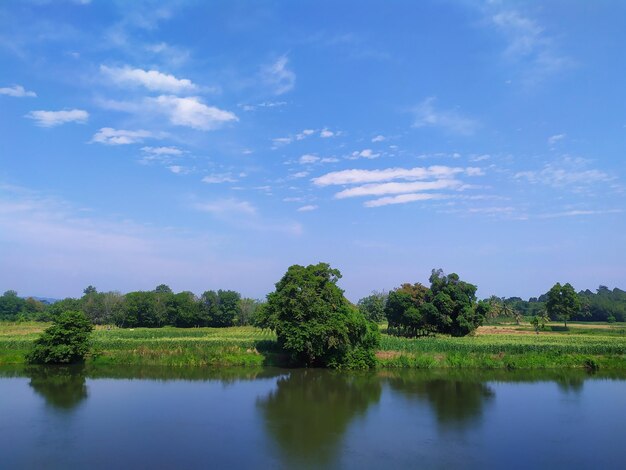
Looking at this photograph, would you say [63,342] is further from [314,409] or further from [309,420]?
[309,420]

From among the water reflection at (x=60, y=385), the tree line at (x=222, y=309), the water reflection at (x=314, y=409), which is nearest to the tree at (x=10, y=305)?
the tree line at (x=222, y=309)

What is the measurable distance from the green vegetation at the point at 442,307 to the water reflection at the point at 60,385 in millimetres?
35069

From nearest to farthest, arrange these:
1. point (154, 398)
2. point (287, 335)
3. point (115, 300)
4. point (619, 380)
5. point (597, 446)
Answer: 1. point (597, 446)
2. point (154, 398)
3. point (619, 380)
4. point (287, 335)
5. point (115, 300)

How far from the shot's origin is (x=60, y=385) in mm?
29891

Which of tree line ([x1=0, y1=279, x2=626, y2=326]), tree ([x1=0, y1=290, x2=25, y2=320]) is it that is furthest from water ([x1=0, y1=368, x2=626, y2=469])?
tree ([x1=0, y1=290, x2=25, y2=320])

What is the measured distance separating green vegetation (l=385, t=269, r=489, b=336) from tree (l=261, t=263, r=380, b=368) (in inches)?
656

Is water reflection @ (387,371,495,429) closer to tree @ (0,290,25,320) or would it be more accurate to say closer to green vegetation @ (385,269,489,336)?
green vegetation @ (385,269,489,336)

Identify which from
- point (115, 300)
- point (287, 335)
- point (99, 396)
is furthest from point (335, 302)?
point (115, 300)

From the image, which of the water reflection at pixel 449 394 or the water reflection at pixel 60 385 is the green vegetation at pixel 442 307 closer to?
the water reflection at pixel 449 394

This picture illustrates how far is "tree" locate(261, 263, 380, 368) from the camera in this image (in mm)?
35031

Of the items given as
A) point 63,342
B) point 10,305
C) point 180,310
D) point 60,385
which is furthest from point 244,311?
point 10,305

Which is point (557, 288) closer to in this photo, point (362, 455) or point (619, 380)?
point (619, 380)

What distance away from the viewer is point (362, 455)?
17016 millimetres

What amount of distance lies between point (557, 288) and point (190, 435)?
205 ft
